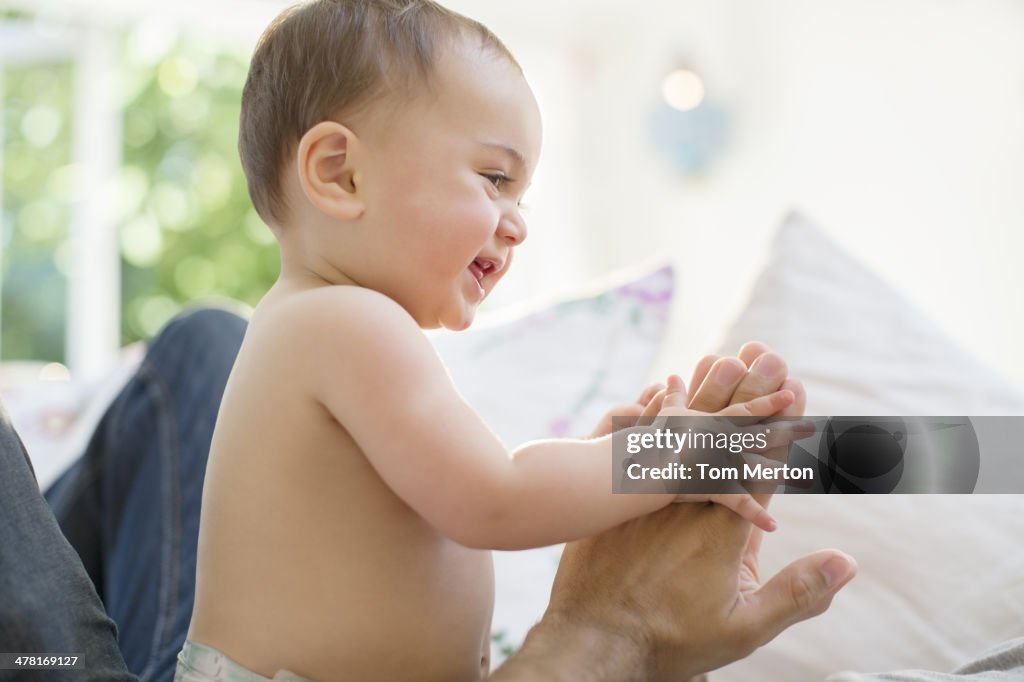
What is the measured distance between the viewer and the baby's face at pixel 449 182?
2.48 feet

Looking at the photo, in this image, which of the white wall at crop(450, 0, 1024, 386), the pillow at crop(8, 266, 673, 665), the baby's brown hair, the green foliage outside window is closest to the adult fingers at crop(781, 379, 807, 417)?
the baby's brown hair

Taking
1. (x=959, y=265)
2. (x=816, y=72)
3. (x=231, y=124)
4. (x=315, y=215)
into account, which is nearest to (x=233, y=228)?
(x=231, y=124)

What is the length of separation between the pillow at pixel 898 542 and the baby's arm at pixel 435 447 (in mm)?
329

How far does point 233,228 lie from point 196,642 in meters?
4.77

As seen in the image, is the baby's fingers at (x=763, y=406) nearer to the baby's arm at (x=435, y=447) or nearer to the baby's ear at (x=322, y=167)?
the baby's arm at (x=435, y=447)

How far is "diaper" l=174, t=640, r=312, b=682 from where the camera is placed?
714 millimetres

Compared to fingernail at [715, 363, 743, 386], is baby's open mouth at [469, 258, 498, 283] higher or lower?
higher

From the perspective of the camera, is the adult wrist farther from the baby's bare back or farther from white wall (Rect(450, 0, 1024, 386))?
white wall (Rect(450, 0, 1024, 386))

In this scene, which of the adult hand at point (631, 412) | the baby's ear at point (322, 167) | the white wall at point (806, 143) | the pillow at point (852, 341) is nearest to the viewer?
the baby's ear at point (322, 167)

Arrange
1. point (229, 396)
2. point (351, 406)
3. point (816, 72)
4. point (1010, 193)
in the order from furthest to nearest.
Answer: point (816, 72)
point (1010, 193)
point (229, 396)
point (351, 406)

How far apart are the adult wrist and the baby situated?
0.07 meters

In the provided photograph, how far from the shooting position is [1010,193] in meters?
2.29

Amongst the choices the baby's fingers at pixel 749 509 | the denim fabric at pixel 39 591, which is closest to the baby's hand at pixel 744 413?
the baby's fingers at pixel 749 509

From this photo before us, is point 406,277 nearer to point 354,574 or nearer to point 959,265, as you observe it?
point 354,574
